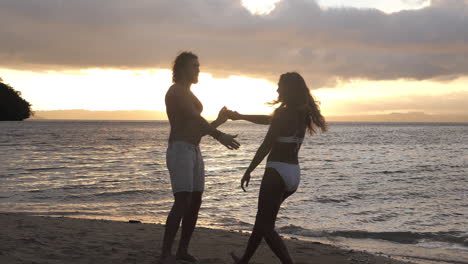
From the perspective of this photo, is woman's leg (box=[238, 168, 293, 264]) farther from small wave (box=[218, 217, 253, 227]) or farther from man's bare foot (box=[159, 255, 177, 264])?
small wave (box=[218, 217, 253, 227])

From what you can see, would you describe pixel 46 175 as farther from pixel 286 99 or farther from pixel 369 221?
pixel 286 99

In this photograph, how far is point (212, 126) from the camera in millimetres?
5098

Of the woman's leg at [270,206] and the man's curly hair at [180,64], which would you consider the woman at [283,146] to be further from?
the man's curly hair at [180,64]

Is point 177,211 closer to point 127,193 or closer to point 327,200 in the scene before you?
point 327,200

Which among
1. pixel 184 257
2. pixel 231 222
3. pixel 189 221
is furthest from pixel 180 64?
pixel 231 222

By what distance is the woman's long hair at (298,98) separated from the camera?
174 inches

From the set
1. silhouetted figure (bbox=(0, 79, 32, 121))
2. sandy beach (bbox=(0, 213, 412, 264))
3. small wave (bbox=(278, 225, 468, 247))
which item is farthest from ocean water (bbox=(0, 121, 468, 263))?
silhouetted figure (bbox=(0, 79, 32, 121))

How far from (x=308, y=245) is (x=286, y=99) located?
12.7 feet

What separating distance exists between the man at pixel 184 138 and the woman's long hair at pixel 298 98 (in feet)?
2.32

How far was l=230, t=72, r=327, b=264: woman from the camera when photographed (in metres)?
4.39

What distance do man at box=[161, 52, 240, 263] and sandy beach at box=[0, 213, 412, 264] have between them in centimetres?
103

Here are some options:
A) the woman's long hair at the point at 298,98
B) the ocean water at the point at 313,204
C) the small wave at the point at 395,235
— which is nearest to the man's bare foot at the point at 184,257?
the woman's long hair at the point at 298,98

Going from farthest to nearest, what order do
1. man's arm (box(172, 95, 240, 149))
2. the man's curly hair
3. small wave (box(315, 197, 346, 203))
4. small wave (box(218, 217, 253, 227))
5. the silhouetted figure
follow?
1. the silhouetted figure
2. small wave (box(315, 197, 346, 203))
3. small wave (box(218, 217, 253, 227))
4. the man's curly hair
5. man's arm (box(172, 95, 240, 149))

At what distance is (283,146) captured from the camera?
173 inches
